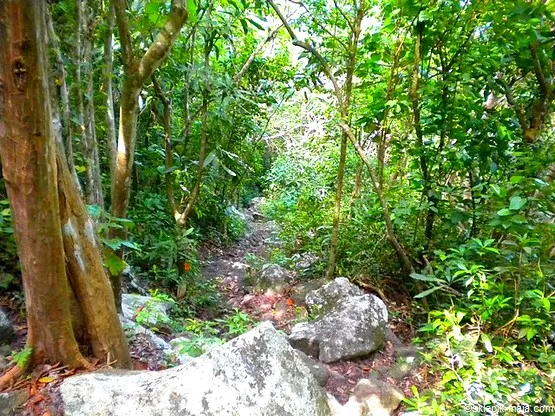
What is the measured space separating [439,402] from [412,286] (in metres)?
2.03

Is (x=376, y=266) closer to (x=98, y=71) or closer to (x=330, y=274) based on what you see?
(x=330, y=274)

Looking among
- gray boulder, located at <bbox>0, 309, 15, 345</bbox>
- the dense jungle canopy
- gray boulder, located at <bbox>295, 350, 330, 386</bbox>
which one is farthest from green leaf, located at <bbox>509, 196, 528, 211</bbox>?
gray boulder, located at <bbox>0, 309, 15, 345</bbox>

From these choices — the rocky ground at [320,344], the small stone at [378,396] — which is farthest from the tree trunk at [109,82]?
the small stone at [378,396]

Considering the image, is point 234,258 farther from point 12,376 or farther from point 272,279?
point 12,376

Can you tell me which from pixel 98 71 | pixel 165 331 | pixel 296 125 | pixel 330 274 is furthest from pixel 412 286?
pixel 296 125

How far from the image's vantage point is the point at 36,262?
1509 millimetres

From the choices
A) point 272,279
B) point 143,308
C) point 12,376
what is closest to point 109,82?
point 143,308

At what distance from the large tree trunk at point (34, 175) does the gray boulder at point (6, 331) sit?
55 centimetres

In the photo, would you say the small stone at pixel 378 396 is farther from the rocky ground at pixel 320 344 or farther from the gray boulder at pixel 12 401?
the gray boulder at pixel 12 401

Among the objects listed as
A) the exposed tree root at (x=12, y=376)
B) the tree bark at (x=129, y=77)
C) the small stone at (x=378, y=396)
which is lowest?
the small stone at (x=378, y=396)

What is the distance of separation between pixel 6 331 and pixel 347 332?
2.26 meters

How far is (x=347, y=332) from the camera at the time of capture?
9.84ft

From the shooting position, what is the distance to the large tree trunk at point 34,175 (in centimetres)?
123

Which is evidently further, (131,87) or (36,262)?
(131,87)
